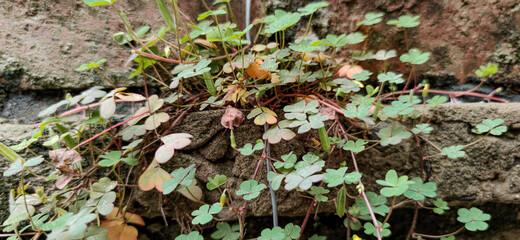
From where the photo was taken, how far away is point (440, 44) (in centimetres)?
119

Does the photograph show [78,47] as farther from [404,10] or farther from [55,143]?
[404,10]

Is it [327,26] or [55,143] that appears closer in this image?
[55,143]

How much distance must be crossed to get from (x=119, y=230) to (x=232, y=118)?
0.47 m

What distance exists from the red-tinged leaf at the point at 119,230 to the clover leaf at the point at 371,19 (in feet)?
3.37

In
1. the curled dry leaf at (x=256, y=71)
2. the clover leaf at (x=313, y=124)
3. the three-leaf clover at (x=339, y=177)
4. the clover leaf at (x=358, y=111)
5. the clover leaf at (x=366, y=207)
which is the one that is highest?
the curled dry leaf at (x=256, y=71)

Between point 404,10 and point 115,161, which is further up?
point 404,10

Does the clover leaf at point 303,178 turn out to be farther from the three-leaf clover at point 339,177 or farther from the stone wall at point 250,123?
the stone wall at point 250,123

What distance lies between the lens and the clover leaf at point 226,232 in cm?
96

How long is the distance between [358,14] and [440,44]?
328mm

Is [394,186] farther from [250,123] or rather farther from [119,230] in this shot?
[119,230]

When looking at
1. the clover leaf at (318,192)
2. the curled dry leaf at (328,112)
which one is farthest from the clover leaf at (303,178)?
the curled dry leaf at (328,112)

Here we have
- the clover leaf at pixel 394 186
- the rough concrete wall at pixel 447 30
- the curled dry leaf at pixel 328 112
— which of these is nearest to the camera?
the clover leaf at pixel 394 186

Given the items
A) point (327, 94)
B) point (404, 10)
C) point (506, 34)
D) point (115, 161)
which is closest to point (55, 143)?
point (115, 161)

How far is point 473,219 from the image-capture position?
37.6 inches
